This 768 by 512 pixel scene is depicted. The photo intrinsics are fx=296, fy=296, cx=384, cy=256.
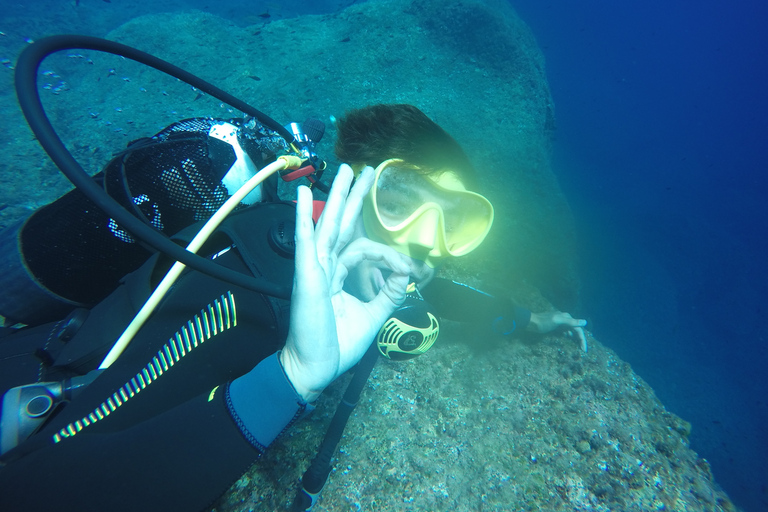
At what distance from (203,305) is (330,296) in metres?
0.76

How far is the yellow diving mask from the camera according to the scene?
2113 millimetres

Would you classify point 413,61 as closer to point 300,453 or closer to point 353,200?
point 353,200

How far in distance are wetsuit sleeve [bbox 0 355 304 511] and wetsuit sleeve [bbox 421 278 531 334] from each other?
3.06 meters

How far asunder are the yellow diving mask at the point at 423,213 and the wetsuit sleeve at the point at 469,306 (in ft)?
5.80

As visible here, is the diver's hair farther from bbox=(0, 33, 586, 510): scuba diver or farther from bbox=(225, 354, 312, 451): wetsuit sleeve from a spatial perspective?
bbox=(225, 354, 312, 451): wetsuit sleeve

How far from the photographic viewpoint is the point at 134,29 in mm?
10602

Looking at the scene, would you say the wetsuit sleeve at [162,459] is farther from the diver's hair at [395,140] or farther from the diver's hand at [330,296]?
the diver's hair at [395,140]

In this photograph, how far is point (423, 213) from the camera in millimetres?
2133

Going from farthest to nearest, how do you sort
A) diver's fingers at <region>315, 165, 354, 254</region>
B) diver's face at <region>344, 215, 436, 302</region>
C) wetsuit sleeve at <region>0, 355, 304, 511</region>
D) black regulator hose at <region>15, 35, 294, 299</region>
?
1. diver's face at <region>344, 215, 436, 302</region>
2. diver's fingers at <region>315, 165, 354, 254</region>
3. black regulator hose at <region>15, 35, 294, 299</region>
4. wetsuit sleeve at <region>0, 355, 304, 511</region>

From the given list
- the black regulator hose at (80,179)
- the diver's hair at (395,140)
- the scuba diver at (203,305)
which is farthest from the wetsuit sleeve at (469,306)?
the black regulator hose at (80,179)

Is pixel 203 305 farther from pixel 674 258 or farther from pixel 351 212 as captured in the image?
pixel 674 258

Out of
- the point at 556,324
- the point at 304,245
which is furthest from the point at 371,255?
the point at 556,324

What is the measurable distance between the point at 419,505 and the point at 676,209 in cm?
3188

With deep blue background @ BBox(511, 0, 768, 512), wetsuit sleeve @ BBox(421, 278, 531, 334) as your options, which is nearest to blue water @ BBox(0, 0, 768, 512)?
deep blue background @ BBox(511, 0, 768, 512)
